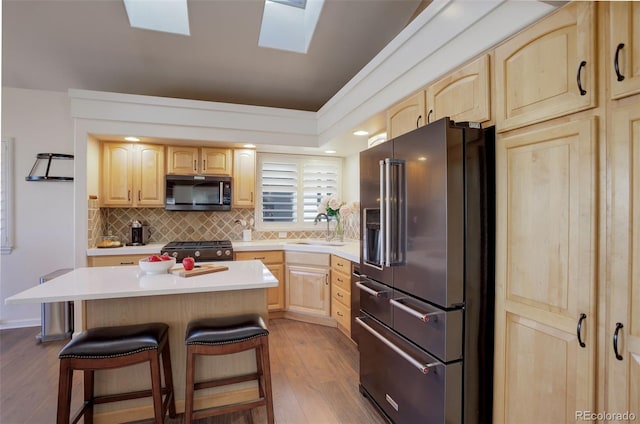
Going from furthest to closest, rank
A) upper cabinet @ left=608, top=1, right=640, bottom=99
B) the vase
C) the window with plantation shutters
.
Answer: the window with plantation shutters < the vase < upper cabinet @ left=608, top=1, right=640, bottom=99

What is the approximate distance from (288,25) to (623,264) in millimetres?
3569

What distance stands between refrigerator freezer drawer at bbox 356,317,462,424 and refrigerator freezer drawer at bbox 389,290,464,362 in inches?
2.0

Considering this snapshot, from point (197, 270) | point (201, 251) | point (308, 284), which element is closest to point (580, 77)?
point (197, 270)

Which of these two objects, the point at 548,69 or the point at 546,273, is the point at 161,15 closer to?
the point at 548,69

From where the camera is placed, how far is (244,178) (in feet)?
13.2

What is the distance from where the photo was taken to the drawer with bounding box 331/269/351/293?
3.07 meters

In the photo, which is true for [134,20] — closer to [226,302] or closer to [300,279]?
[226,302]

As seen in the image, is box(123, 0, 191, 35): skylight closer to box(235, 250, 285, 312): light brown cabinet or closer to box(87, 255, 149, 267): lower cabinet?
box(87, 255, 149, 267): lower cabinet

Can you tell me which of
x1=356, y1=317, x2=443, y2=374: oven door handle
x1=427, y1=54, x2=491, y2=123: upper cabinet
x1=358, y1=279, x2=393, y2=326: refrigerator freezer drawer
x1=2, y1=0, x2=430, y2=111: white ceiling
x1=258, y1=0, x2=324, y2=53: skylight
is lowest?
x1=356, y1=317, x2=443, y2=374: oven door handle

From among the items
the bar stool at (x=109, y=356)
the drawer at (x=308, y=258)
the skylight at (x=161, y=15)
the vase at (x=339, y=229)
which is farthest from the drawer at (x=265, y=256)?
the skylight at (x=161, y=15)

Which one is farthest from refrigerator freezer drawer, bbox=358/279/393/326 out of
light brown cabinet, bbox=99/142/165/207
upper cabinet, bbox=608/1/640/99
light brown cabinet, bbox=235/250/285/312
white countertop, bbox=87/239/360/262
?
light brown cabinet, bbox=99/142/165/207

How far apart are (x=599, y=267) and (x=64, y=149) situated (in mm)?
4887

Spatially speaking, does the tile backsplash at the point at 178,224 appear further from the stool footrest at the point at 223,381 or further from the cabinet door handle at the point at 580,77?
the cabinet door handle at the point at 580,77

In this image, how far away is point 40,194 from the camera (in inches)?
140
